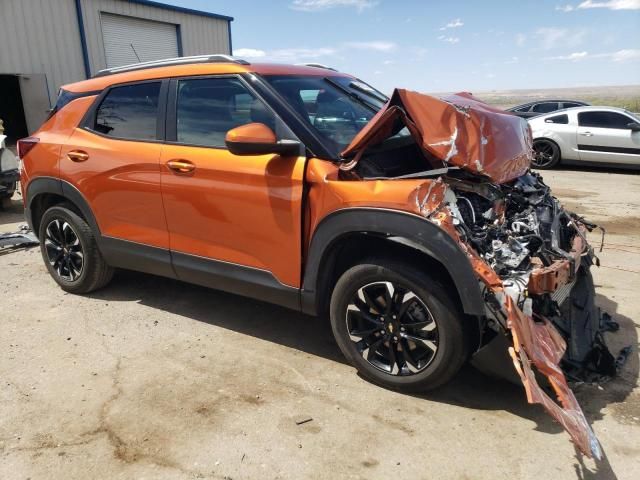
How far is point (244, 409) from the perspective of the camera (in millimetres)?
2883

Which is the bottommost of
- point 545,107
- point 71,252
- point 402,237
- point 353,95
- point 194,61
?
point 71,252

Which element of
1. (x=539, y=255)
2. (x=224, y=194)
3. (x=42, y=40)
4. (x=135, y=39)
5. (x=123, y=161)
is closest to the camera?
(x=539, y=255)

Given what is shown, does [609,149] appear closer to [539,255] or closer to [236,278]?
[539,255]

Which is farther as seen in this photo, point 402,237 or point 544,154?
point 544,154

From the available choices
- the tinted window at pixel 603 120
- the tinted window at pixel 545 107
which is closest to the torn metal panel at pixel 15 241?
the tinted window at pixel 603 120

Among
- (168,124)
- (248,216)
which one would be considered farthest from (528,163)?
(168,124)

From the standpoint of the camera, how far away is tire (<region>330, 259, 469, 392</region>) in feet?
8.94

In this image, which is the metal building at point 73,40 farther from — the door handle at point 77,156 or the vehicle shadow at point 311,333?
the door handle at point 77,156

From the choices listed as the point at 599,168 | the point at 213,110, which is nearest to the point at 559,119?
the point at 599,168

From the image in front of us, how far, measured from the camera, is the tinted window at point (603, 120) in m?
10.9

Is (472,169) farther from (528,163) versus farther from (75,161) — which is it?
(75,161)

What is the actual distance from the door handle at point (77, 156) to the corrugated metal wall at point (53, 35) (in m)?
11.9

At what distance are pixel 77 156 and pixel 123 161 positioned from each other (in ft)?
1.78

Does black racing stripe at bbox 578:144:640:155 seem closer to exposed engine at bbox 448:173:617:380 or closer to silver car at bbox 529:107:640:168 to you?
silver car at bbox 529:107:640:168
